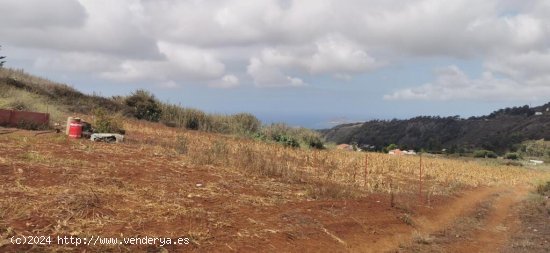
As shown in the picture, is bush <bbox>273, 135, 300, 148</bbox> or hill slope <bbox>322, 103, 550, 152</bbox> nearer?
bush <bbox>273, 135, 300, 148</bbox>

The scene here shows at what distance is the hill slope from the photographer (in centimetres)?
6631

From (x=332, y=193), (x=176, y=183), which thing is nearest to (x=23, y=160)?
(x=176, y=183)

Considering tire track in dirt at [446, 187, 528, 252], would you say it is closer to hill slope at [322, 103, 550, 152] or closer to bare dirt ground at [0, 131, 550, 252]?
bare dirt ground at [0, 131, 550, 252]

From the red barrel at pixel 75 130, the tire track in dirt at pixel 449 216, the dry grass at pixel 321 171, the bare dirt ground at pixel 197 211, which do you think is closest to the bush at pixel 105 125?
the dry grass at pixel 321 171

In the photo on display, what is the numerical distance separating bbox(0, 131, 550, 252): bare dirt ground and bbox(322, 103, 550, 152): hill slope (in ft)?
184

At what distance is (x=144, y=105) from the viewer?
26.3m

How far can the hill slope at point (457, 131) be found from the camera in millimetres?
66306

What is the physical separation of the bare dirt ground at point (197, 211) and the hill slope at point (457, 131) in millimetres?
56003

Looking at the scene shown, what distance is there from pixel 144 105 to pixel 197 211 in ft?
65.0

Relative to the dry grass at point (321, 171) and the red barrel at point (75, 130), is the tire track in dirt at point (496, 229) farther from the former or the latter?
the red barrel at point (75, 130)

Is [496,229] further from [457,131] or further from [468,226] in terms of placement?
[457,131]

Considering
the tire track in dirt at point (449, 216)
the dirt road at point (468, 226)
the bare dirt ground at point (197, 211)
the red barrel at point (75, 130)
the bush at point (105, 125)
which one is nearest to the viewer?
the bare dirt ground at point (197, 211)

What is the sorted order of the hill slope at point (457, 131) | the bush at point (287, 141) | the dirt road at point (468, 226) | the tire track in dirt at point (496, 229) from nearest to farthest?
1. the dirt road at point (468, 226)
2. the tire track in dirt at point (496, 229)
3. the bush at point (287, 141)
4. the hill slope at point (457, 131)

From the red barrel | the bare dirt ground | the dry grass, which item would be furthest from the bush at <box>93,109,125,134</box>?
the bare dirt ground
